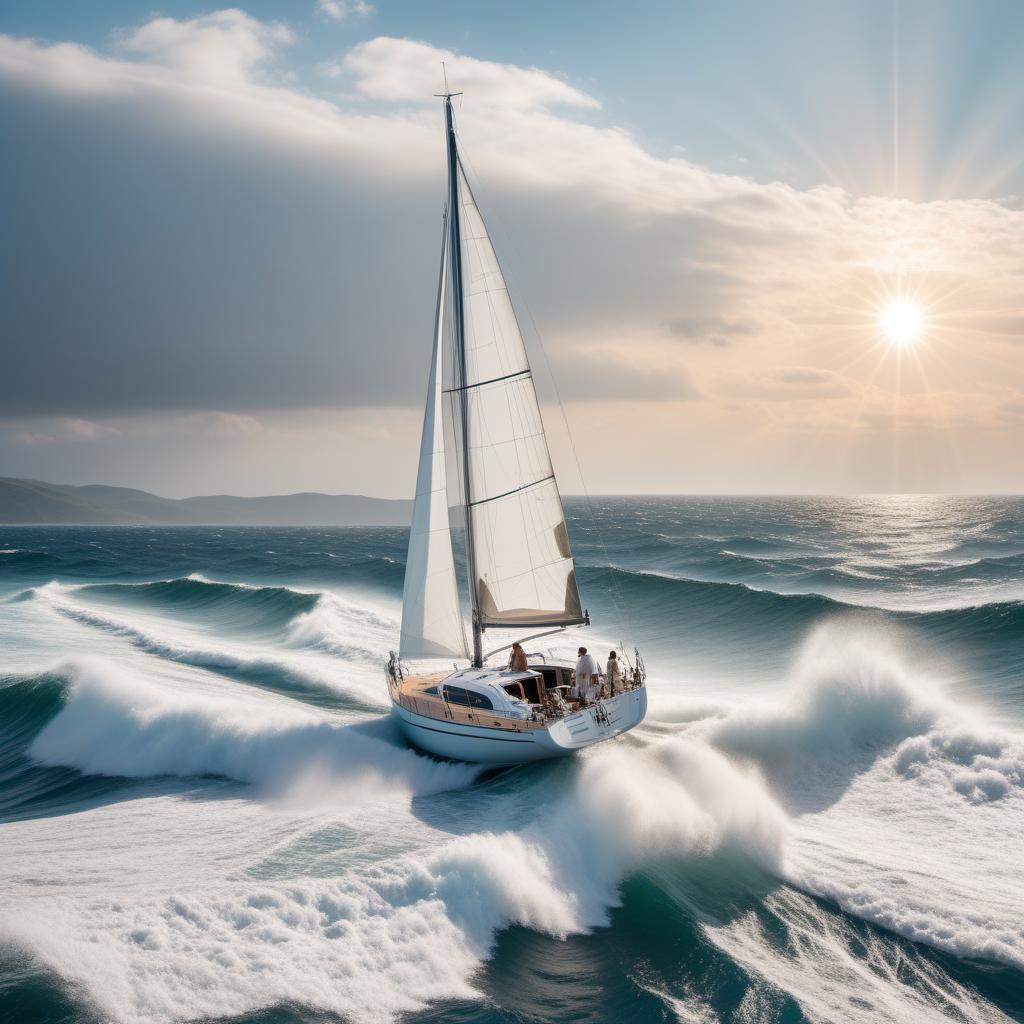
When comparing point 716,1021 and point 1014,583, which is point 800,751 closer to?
point 716,1021

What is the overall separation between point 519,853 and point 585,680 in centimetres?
484

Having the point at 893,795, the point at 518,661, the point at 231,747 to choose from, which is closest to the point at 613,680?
the point at 518,661

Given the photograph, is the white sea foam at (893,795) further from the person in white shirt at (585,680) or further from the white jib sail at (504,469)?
the white jib sail at (504,469)

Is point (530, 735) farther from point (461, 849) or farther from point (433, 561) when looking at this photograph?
point (433, 561)

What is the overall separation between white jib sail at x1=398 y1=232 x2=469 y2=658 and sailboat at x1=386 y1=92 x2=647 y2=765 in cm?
2

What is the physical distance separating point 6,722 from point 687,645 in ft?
75.9

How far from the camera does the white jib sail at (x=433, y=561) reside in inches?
785

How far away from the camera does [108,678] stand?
79.7ft

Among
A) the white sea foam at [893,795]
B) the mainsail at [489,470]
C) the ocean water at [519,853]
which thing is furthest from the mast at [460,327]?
the white sea foam at [893,795]

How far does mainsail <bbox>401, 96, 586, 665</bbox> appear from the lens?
19047 millimetres

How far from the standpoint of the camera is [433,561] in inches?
789

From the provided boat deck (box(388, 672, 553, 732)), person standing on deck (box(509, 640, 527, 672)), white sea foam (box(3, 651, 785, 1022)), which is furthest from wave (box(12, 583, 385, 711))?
person standing on deck (box(509, 640, 527, 672))

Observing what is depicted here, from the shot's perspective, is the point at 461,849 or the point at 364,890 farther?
the point at 461,849

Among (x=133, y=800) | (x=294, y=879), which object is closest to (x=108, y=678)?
(x=133, y=800)
